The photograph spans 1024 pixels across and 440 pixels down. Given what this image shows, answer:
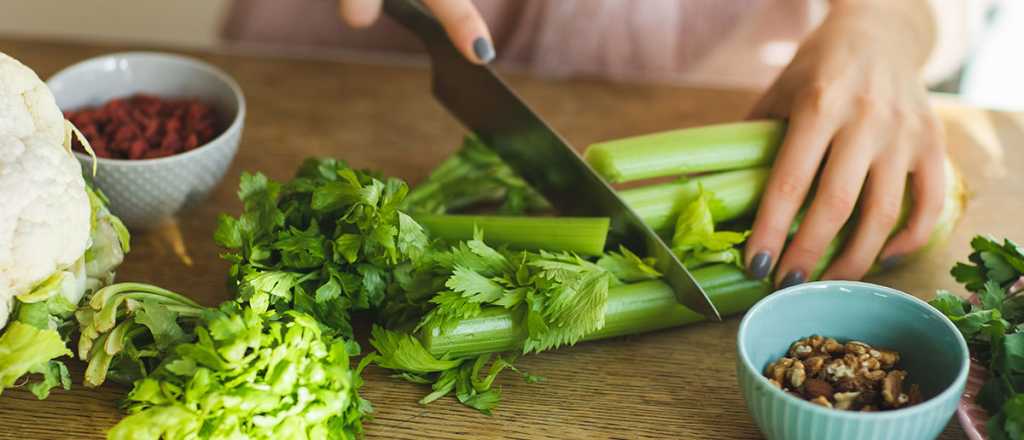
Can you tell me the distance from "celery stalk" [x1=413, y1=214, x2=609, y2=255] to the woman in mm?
241

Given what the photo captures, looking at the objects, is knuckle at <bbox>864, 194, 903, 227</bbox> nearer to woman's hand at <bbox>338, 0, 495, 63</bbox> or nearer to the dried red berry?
woman's hand at <bbox>338, 0, 495, 63</bbox>

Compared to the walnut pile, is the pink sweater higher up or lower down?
lower down

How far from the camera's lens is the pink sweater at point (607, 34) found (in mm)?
1978

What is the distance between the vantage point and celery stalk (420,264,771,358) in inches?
48.4

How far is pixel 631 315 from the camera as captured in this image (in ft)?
4.28

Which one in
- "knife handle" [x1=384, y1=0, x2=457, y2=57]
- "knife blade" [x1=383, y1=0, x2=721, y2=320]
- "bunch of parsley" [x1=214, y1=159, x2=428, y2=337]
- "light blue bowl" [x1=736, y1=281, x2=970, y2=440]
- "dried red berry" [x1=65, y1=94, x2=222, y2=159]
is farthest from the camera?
"knife handle" [x1=384, y1=0, x2=457, y2=57]

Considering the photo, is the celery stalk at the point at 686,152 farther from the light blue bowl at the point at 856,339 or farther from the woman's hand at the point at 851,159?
the light blue bowl at the point at 856,339

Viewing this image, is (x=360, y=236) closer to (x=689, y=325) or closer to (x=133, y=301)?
(x=133, y=301)

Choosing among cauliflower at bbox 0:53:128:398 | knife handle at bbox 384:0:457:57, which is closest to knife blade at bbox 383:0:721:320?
knife handle at bbox 384:0:457:57

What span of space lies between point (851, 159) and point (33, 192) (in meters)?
1.12

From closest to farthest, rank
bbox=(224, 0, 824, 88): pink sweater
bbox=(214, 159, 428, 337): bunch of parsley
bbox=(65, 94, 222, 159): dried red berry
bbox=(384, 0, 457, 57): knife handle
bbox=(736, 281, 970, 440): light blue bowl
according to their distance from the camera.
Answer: bbox=(736, 281, 970, 440): light blue bowl → bbox=(214, 159, 428, 337): bunch of parsley → bbox=(65, 94, 222, 159): dried red berry → bbox=(384, 0, 457, 57): knife handle → bbox=(224, 0, 824, 88): pink sweater

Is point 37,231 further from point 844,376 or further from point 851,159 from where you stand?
point 851,159

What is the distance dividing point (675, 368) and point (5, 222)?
87 cm

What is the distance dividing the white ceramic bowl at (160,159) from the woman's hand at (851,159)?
0.84 meters
